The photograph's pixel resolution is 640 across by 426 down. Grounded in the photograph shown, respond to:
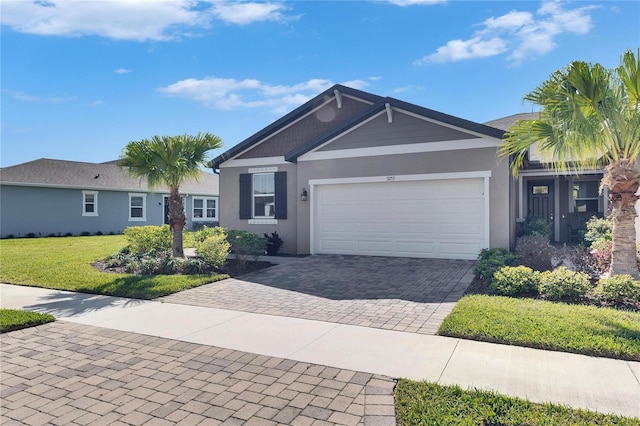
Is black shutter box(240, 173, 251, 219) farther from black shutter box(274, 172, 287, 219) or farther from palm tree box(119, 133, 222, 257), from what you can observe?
palm tree box(119, 133, 222, 257)

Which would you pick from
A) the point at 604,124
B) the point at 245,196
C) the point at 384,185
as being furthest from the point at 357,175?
the point at 604,124

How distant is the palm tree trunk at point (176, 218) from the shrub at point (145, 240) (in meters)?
1.27

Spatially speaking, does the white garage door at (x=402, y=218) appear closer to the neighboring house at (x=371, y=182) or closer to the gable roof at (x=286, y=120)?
the neighboring house at (x=371, y=182)

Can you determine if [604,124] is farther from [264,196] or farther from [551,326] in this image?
[264,196]

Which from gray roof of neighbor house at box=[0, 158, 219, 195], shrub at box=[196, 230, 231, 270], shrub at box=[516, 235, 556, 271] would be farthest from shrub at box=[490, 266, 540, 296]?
gray roof of neighbor house at box=[0, 158, 219, 195]

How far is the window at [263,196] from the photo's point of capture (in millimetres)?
14172

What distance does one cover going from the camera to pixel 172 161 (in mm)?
11094

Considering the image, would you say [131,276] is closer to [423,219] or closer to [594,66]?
[423,219]

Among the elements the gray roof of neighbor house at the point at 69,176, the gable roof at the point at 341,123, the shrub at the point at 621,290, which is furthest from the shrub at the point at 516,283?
the gray roof of neighbor house at the point at 69,176

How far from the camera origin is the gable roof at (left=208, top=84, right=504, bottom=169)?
35.2 ft

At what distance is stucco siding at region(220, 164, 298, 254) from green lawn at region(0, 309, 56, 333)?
8.39 meters

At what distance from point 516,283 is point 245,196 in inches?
409

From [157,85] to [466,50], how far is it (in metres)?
11.5

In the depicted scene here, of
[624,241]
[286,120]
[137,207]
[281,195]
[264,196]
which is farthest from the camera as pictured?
[137,207]
